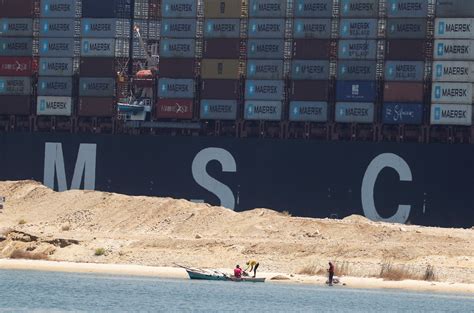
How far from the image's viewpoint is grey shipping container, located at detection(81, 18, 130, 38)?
133 m

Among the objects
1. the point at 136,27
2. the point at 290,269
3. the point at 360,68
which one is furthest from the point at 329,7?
the point at 290,269

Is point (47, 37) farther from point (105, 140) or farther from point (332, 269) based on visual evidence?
point (332, 269)

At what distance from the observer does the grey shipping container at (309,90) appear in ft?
411

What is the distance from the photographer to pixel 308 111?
414 ft

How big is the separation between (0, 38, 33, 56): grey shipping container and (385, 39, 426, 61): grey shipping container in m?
28.7

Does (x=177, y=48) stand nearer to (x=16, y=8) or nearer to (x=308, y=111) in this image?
(x=308, y=111)

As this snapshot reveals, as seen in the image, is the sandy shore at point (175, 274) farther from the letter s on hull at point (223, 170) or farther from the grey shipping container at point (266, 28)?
the grey shipping container at point (266, 28)

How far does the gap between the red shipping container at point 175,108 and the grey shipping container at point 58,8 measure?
10190 millimetres

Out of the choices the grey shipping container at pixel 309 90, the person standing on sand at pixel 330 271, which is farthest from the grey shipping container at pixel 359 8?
the person standing on sand at pixel 330 271

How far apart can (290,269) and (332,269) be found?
21.3ft

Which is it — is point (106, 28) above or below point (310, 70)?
above

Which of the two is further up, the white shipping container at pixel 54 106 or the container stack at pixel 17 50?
the container stack at pixel 17 50

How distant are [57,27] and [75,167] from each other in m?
10.7

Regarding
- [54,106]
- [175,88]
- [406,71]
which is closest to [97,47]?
[54,106]
